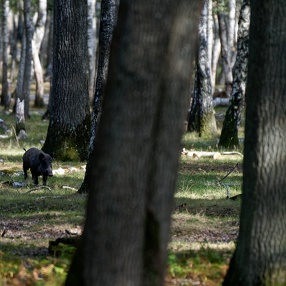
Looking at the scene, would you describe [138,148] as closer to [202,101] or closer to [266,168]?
[266,168]

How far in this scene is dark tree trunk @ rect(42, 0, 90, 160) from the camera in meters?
22.1

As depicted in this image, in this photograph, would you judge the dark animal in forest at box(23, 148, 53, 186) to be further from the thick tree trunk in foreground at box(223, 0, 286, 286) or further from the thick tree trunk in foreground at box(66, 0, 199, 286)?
the thick tree trunk in foreground at box(66, 0, 199, 286)

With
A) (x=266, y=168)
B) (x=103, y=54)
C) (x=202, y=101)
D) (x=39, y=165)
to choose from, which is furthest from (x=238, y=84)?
(x=266, y=168)

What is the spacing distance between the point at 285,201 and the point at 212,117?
19395 mm

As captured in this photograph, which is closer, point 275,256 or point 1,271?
point 275,256

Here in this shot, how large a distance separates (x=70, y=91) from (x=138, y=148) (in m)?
15.3

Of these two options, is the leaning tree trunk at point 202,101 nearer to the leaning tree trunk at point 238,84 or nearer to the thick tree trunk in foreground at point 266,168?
the leaning tree trunk at point 238,84

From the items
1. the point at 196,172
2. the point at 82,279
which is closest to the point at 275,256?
the point at 82,279

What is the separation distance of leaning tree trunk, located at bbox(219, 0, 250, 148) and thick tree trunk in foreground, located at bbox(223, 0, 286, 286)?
1434cm

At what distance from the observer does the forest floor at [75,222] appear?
31.2ft

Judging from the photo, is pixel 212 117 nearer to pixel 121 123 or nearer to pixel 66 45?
pixel 66 45

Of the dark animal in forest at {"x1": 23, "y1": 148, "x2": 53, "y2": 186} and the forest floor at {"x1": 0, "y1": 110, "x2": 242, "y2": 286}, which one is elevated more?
the dark animal in forest at {"x1": 23, "y1": 148, "x2": 53, "y2": 186}

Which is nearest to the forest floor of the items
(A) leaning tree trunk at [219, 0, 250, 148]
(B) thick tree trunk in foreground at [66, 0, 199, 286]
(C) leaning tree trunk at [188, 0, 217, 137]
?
(A) leaning tree trunk at [219, 0, 250, 148]

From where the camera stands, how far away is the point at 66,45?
2225 cm
